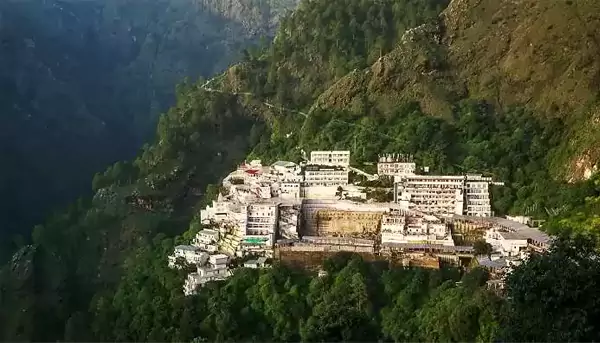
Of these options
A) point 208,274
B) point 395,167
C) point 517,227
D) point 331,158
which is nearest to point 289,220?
point 208,274

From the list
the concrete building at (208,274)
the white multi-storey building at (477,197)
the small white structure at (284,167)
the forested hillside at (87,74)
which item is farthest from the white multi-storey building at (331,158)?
the forested hillside at (87,74)

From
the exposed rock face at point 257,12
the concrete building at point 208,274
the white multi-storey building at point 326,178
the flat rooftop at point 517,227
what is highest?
the exposed rock face at point 257,12

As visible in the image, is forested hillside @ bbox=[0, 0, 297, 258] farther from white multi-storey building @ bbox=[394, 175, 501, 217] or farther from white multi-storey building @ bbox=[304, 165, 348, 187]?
white multi-storey building @ bbox=[394, 175, 501, 217]

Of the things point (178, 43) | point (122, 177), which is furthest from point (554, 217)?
point (178, 43)

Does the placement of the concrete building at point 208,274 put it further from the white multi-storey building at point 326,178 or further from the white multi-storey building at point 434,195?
the white multi-storey building at point 434,195

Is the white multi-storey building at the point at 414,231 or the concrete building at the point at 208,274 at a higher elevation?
the white multi-storey building at the point at 414,231

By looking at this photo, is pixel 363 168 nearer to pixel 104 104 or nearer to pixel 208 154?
pixel 208 154

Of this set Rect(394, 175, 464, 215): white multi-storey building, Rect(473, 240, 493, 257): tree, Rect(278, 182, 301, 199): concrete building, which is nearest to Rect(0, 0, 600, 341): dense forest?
Rect(473, 240, 493, 257): tree
